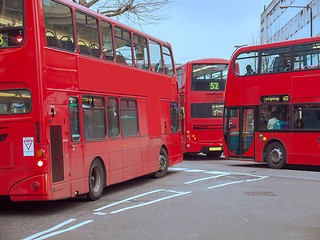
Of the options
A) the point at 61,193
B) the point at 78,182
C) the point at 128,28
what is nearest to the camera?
the point at 61,193

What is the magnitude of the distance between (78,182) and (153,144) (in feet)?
14.4

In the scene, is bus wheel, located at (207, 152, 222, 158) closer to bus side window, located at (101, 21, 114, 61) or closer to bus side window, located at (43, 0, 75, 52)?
bus side window, located at (101, 21, 114, 61)

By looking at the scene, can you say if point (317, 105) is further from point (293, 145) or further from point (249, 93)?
point (249, 93)

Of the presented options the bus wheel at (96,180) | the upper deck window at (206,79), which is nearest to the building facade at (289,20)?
the upper deck window at (206,79)

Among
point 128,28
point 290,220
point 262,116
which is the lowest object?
point 290,220

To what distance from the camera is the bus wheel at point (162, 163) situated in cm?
1375

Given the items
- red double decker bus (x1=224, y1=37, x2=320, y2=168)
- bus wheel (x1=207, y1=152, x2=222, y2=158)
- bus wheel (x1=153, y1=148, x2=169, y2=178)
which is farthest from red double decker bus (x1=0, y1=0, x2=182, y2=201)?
bus wheel (x1=207, y1=152, x2=222, y2=158)

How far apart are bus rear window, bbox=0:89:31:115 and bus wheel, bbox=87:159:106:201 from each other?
2188 millimetres

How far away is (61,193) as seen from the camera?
8.30 m

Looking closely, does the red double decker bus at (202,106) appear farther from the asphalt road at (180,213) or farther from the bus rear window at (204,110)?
the asphalt road at (180,213)

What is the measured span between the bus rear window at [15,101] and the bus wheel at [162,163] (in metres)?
6.33

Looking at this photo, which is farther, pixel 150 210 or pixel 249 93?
pixel 249 93

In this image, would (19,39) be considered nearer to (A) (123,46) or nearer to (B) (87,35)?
(B) (87,35)

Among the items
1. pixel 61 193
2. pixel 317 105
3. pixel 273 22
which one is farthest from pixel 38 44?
pixel 273 22
